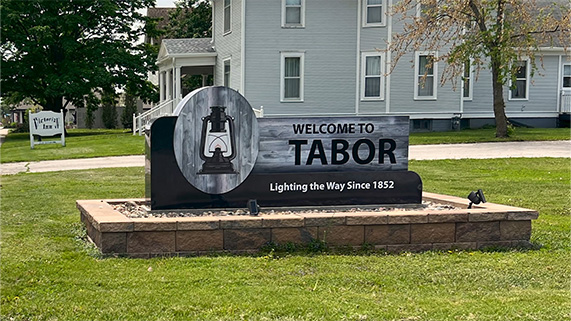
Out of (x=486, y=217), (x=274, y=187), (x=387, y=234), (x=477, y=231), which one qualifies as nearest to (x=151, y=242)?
(x=274, y=187)

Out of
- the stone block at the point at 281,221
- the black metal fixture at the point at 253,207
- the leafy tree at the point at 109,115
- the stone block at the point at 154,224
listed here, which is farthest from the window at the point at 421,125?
the leafy tree at the point at 109,115

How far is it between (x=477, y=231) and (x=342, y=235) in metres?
1.51

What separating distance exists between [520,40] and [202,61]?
547 inches

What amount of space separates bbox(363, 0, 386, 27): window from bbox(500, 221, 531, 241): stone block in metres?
21.6

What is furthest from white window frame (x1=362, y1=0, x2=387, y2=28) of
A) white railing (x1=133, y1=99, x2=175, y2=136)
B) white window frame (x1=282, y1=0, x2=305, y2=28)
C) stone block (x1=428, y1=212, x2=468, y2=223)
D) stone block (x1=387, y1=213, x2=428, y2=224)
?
stone block (x1=387, y1=213, x2=428, y2=224)

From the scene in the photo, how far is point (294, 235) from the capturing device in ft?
23.6

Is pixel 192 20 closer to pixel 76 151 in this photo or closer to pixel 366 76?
pixel 366 76

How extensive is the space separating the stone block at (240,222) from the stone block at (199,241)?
0.31 ft

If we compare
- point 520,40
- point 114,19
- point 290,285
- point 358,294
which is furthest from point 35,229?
point 114,19

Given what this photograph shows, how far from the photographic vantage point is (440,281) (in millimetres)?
6219

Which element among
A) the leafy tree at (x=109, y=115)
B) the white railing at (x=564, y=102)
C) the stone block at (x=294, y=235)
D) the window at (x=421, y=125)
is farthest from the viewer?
the leafy tree at (x=109, y=115)

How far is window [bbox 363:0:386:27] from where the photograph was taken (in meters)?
28.5

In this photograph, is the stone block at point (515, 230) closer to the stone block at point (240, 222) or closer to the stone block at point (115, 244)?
the stone block at point (240, 222)

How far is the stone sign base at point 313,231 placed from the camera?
22.4 feet
